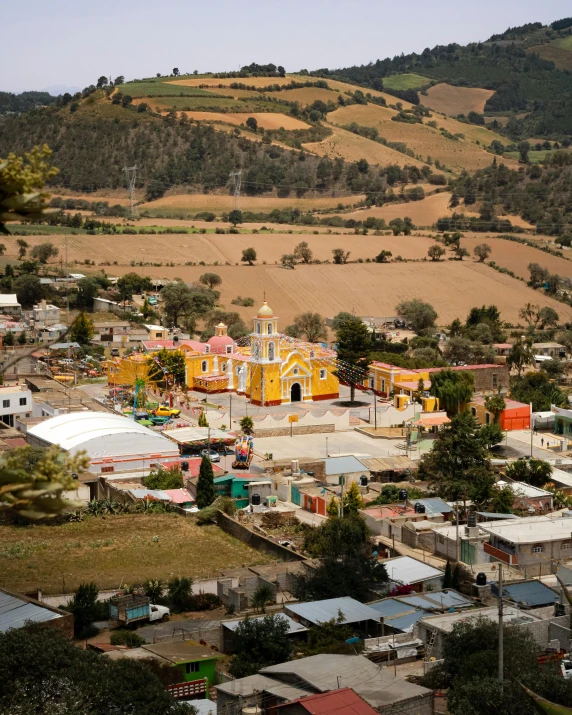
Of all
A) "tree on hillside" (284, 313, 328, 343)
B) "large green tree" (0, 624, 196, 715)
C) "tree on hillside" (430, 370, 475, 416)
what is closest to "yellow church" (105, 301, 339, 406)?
"tree on hillside" (430, 370, 475, 416)

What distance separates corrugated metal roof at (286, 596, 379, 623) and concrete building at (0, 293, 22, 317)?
40.1 m

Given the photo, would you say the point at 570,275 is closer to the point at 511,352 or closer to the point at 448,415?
the point at 511,352

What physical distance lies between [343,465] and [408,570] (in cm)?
1019

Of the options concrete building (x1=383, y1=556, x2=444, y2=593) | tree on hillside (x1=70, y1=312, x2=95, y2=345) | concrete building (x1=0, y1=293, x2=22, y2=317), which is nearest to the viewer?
concrete building (x1=383, y1=556, x2=444, y2=593)

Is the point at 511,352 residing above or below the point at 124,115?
below

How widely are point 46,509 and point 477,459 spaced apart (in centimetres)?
2671

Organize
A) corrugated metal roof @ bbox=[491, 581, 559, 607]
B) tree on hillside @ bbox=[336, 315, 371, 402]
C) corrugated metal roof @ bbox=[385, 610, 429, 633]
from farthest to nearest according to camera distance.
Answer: tree on hillside @ bbox=[336, 315, 371, 402] → corrugated metal roof @ bbox=[491, 581, 559, 607] → corrugated metal roof @ bbox=[385, 610, 429, 633]

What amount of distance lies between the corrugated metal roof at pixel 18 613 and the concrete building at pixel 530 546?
9.63m

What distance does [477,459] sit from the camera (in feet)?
106

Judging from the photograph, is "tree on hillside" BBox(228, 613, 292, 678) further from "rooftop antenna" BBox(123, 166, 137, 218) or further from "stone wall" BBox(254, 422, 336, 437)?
"rooftop antenna" BBox(123, 166, 137, 218)

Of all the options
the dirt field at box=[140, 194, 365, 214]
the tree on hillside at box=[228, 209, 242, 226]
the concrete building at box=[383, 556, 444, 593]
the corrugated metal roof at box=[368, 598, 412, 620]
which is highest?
the dirt field at box=[140, 194, 365, 214]

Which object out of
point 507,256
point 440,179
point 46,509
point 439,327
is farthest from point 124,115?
point 46,509

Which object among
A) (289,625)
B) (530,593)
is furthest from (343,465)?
(289,625)

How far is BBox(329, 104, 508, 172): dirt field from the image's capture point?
479ft
